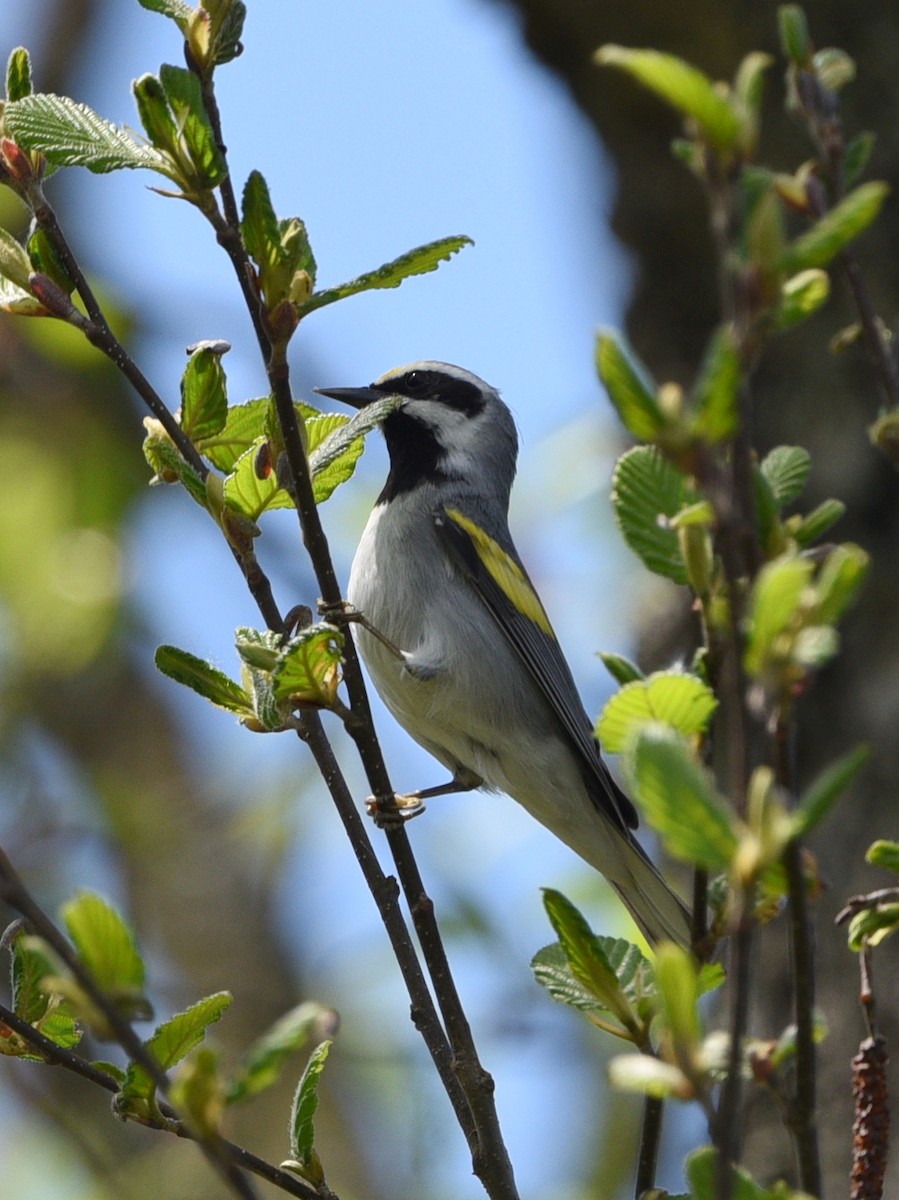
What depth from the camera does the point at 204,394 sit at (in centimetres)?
214

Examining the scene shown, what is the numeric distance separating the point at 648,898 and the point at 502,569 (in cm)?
96

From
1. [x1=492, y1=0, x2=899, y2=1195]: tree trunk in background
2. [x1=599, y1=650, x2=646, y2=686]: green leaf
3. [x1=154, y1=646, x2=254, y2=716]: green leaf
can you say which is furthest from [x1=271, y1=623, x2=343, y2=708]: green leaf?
[x1=492, y1=0, x2=899, y2=1195]: tree trunk in background

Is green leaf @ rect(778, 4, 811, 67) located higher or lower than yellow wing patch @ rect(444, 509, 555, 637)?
higher

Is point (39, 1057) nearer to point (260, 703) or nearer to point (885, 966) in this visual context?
point (260, 703)

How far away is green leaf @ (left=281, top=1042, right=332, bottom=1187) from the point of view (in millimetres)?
1741

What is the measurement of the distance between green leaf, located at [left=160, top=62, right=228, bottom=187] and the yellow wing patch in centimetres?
221

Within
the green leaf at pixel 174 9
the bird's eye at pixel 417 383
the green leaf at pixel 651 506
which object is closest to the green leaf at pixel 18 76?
the green leaf at pixel 174 9

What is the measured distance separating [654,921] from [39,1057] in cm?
226

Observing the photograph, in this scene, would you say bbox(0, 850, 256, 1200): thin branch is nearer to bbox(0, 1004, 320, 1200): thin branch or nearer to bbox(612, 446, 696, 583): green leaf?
bbox(0, 1004, 320, 1200): thin branch

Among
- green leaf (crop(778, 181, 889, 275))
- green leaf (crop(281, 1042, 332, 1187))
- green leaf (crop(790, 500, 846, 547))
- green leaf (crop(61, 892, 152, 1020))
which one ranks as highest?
green leaf (crop(778, 181, 889, 275))

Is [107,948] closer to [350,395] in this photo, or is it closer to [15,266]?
[15,266]

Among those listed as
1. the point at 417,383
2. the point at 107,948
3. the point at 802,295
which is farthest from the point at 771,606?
the point at 417,383

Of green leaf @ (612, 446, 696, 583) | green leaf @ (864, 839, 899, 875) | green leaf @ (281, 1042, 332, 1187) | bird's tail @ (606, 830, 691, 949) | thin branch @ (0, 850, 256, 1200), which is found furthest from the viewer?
bird's tail @ (606, 830, 691, 949)

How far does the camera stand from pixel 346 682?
2107 mm
